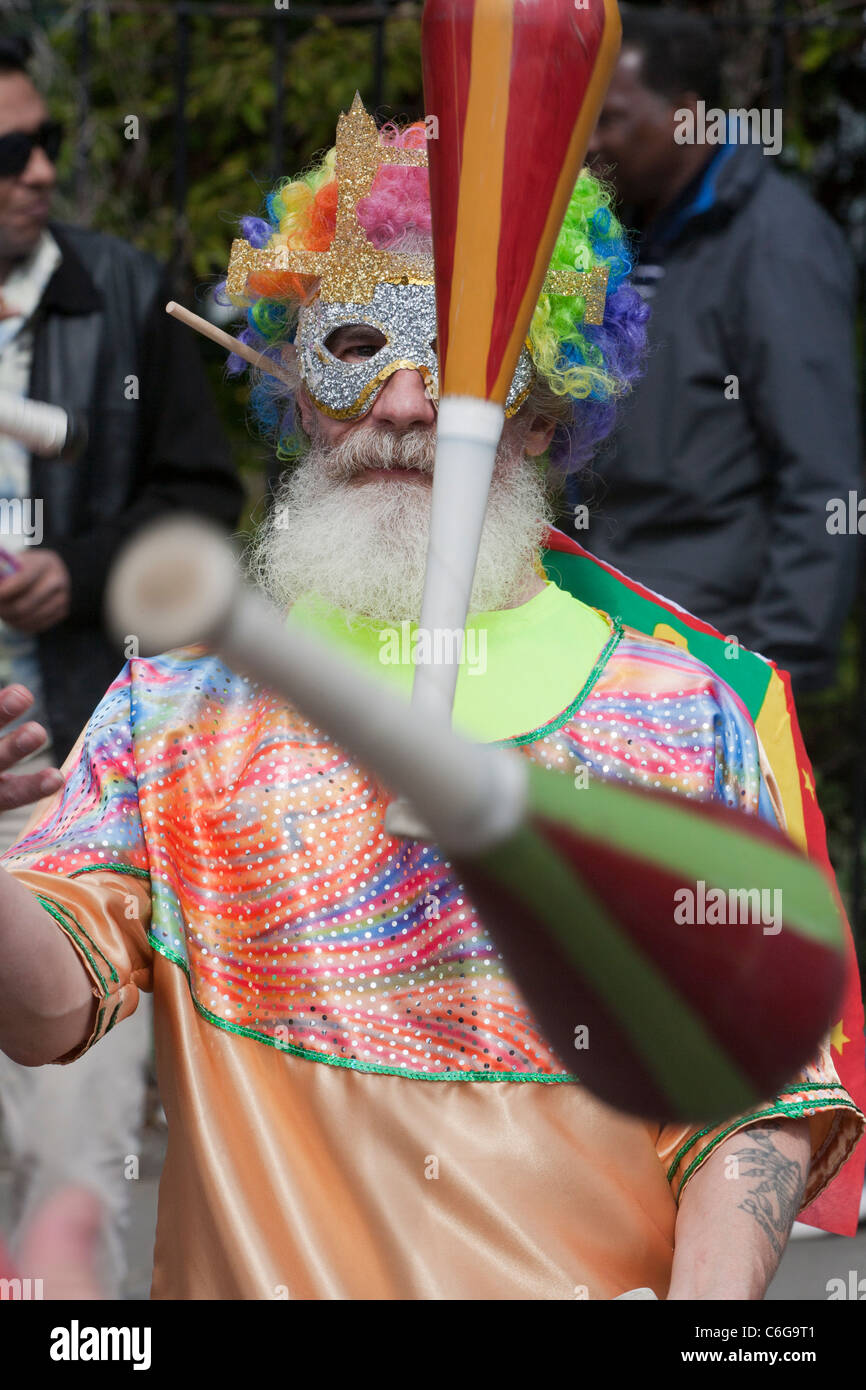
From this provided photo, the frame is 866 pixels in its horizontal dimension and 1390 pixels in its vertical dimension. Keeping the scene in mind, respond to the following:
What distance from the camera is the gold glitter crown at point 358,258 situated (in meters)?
2.00

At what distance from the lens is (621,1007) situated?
1.41 meters

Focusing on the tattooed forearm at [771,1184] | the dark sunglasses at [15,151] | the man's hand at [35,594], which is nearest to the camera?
the man's hand at [35,594]

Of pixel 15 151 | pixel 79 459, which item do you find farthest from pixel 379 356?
pixel 15 151

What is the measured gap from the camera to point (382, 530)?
6.41ft

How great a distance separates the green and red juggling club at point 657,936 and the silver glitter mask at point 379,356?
68cm

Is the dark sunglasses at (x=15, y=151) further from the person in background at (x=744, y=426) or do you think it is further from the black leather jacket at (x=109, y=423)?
the person in background at (x=744, y=426)

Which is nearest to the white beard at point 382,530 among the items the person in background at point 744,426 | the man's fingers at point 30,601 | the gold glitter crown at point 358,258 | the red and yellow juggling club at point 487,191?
the gold glitter crown at point 358,258

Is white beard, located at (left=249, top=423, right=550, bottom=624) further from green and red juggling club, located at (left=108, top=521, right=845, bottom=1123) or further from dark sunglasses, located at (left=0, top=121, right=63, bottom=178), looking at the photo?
dark sunglasses, located at (left=0, top=121, right=63, bottom=178)

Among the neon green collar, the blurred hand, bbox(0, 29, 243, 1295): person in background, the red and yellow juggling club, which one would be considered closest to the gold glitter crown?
the neon green collar

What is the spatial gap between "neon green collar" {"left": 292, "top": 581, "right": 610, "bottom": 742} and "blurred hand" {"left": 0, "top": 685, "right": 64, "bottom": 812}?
45 cm

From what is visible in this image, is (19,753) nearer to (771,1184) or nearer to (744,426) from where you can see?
(771,1184)

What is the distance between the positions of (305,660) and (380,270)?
3.48ft

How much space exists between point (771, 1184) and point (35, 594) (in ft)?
3.04
